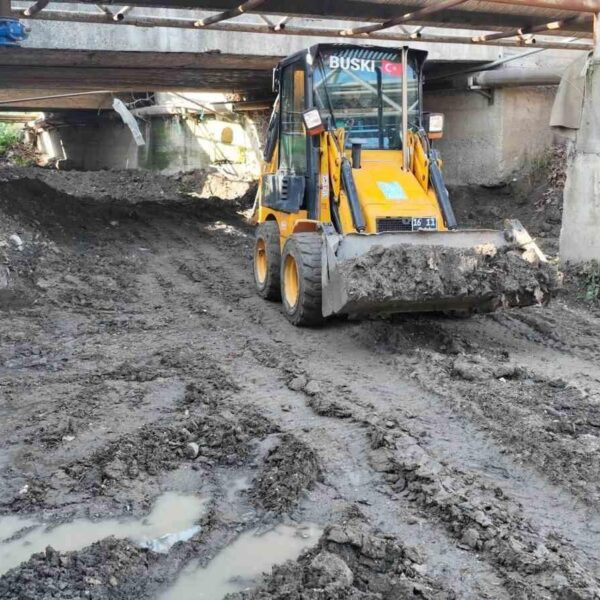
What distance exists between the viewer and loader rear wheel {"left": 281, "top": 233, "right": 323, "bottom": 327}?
725 centimetres

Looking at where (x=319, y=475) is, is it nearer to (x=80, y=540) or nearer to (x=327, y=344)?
(x=80, y=540)

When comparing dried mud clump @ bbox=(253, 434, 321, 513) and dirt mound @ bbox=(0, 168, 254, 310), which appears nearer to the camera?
dried mud clump @ bbox=(253, 434, 321, 513)

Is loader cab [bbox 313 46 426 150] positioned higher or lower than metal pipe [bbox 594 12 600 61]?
lower

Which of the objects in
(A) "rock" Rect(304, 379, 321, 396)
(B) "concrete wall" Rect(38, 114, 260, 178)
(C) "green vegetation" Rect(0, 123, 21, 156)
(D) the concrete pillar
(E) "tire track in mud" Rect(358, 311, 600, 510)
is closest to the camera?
(E) "tire track in mud" Rect(358, 311, 600, 510)

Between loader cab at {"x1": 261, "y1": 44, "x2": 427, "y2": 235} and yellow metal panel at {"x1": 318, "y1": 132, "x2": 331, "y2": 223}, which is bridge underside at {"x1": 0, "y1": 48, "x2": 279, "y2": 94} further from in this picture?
yellow metal panel at {"x1": 318, "y1": 132, "x2": 331, "y2": 223}

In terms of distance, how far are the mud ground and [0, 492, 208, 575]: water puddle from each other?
0.29 ft

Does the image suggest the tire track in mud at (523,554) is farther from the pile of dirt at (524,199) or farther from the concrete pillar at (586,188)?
the pile of dirt at (524,199)

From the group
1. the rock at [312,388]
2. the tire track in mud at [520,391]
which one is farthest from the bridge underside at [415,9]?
the rock at [312,388]

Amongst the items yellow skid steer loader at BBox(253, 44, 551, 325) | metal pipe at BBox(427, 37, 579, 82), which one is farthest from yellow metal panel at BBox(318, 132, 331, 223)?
metal pipe at BBox(427, 37, 579, 82)

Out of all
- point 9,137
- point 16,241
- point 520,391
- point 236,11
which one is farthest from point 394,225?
point 9,137

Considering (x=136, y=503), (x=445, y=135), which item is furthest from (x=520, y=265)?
(x=445, y=135)

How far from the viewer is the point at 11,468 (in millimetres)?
4750

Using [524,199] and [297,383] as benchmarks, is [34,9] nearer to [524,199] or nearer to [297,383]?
[297,383]

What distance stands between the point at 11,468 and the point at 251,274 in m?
6.44
